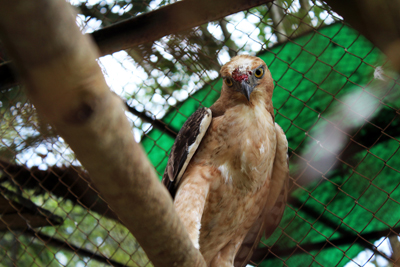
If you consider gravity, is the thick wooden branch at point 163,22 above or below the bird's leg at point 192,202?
above

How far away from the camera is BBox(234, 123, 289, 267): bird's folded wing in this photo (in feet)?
7.25

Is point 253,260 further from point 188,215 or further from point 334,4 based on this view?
point 334,4

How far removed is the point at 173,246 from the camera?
959 mm

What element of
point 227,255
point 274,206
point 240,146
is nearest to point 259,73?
point 240,146

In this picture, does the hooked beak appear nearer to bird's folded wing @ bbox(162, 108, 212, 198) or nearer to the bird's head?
the bird's head

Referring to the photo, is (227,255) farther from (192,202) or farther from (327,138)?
(327,138)

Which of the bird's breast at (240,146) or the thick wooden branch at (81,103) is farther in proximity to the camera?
the bird's breast at (240,146)

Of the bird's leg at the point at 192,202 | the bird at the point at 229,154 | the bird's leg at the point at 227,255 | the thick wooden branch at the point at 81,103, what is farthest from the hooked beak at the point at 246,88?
the thick wooden branch at the point at 81,103

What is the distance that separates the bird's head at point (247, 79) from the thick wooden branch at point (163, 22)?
0.32 m

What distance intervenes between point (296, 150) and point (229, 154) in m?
0.77

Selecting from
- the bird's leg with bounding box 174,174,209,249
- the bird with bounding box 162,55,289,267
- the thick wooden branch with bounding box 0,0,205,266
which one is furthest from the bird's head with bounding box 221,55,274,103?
the thick wooden branch with bounding box 0,0,205,266

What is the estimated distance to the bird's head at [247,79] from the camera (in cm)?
195

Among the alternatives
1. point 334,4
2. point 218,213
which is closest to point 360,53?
point 218,213

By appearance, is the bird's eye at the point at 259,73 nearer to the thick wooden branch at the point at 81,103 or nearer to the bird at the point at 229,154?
the bird at the point at 229,154
